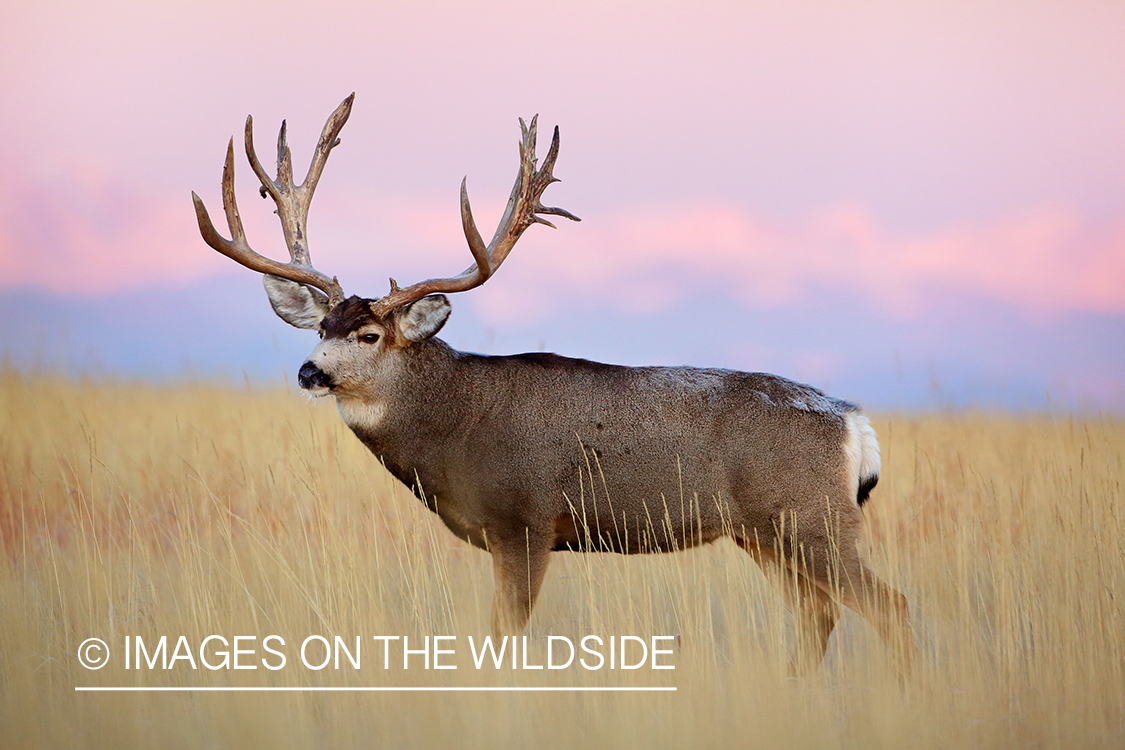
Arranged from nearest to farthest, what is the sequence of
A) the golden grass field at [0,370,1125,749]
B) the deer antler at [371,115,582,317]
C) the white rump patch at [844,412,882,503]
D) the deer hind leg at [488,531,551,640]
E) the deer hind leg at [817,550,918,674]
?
the golden grass field at [0,370,1125,749], the deer hind leg at [817,550,918,674], the deer hind leg at [488,531,551,640], the white rump patch at [844,412,882,503], the deer antler at [371,115,582,317]

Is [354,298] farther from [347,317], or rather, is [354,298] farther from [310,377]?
[310,377]

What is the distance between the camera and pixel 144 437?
12.2 meters

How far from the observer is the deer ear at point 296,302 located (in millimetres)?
7066

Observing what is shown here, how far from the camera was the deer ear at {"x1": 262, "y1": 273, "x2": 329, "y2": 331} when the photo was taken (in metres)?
7.07

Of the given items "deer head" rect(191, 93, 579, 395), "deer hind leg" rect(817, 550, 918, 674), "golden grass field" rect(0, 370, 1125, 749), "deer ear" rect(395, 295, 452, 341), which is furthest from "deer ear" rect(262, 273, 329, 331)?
"deer hind leg" rect(817, 550, 918, 674)

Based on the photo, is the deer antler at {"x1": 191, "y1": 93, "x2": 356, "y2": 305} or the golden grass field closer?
the golden grass field

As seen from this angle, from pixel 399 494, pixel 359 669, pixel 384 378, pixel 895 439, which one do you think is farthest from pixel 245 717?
pixel 895 439

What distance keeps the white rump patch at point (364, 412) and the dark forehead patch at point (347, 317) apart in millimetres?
447

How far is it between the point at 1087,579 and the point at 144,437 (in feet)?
32.1

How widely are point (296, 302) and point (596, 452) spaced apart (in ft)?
7.43

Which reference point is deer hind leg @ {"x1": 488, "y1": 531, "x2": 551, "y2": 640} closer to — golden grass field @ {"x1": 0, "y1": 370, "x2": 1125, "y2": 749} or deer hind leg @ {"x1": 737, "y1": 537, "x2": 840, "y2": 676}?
golden grass field @ {"x1": 0, "y1": 370, "x2": 1125, "y2": 749}
